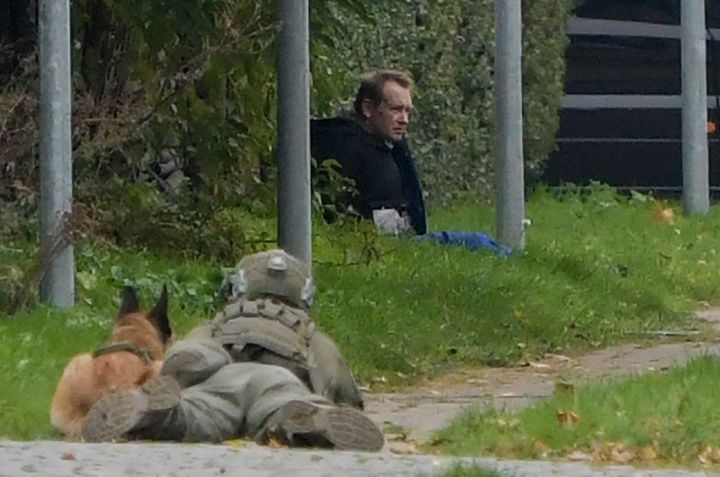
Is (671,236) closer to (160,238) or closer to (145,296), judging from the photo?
(160,238)

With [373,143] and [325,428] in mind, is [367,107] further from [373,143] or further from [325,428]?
[325,428]

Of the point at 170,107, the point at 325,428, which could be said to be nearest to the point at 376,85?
the point at 170,107

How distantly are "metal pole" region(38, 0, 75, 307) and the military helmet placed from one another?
188 cm

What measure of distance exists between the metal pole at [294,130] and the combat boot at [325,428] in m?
3.91

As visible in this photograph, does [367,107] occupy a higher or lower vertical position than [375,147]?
higher

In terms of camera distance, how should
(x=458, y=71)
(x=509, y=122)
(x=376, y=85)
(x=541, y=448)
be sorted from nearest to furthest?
(x=541, y=448)
(x=376, y=85)
(x=509, y=122)
(x=458, y=71)

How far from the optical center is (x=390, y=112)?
12.7 meters

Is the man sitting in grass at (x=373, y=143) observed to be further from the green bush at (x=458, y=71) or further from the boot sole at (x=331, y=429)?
the boot sole at (x=331, y=429)

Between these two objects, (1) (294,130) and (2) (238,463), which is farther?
(1) (294,130)

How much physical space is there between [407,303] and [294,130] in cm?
115

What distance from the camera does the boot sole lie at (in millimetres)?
6574

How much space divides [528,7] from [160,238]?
888 centimetres

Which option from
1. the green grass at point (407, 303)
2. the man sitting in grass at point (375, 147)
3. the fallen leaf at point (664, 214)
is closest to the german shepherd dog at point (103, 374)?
the green grass at point (407, 303)

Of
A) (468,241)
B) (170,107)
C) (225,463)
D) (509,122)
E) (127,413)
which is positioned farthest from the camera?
(509,122)
